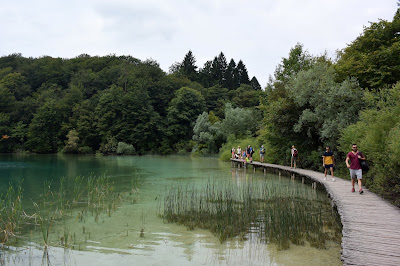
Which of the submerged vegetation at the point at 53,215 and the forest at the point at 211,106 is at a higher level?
the forest at the point at 211,106

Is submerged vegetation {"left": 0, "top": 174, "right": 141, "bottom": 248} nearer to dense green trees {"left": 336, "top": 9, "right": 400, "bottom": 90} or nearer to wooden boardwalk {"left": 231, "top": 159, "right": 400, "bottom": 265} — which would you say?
wooden boardwalk {"left": 231, "top": 159, "right": 400, "bottom": 265}

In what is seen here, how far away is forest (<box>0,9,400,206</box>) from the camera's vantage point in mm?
15352

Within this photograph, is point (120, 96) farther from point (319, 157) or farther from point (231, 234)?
point (231, 234)

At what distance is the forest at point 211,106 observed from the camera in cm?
1535

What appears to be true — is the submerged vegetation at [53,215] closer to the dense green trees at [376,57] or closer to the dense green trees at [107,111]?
the dense green trees at [376,57]

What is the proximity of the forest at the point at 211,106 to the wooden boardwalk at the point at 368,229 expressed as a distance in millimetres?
933

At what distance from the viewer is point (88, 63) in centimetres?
7856

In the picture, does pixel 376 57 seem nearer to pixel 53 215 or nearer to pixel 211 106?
pixel 53 215

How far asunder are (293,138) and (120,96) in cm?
4482

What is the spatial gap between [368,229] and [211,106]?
59519mm

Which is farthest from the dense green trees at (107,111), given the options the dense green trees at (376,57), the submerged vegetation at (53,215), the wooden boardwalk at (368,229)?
the wooden boardwalk at (368,229)

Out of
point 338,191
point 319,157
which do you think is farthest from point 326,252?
point 319,157

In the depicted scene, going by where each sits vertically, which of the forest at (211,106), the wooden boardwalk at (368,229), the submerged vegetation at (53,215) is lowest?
the submerged vegetation at (53,215)

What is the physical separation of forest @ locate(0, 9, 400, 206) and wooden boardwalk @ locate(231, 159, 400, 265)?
933mm
